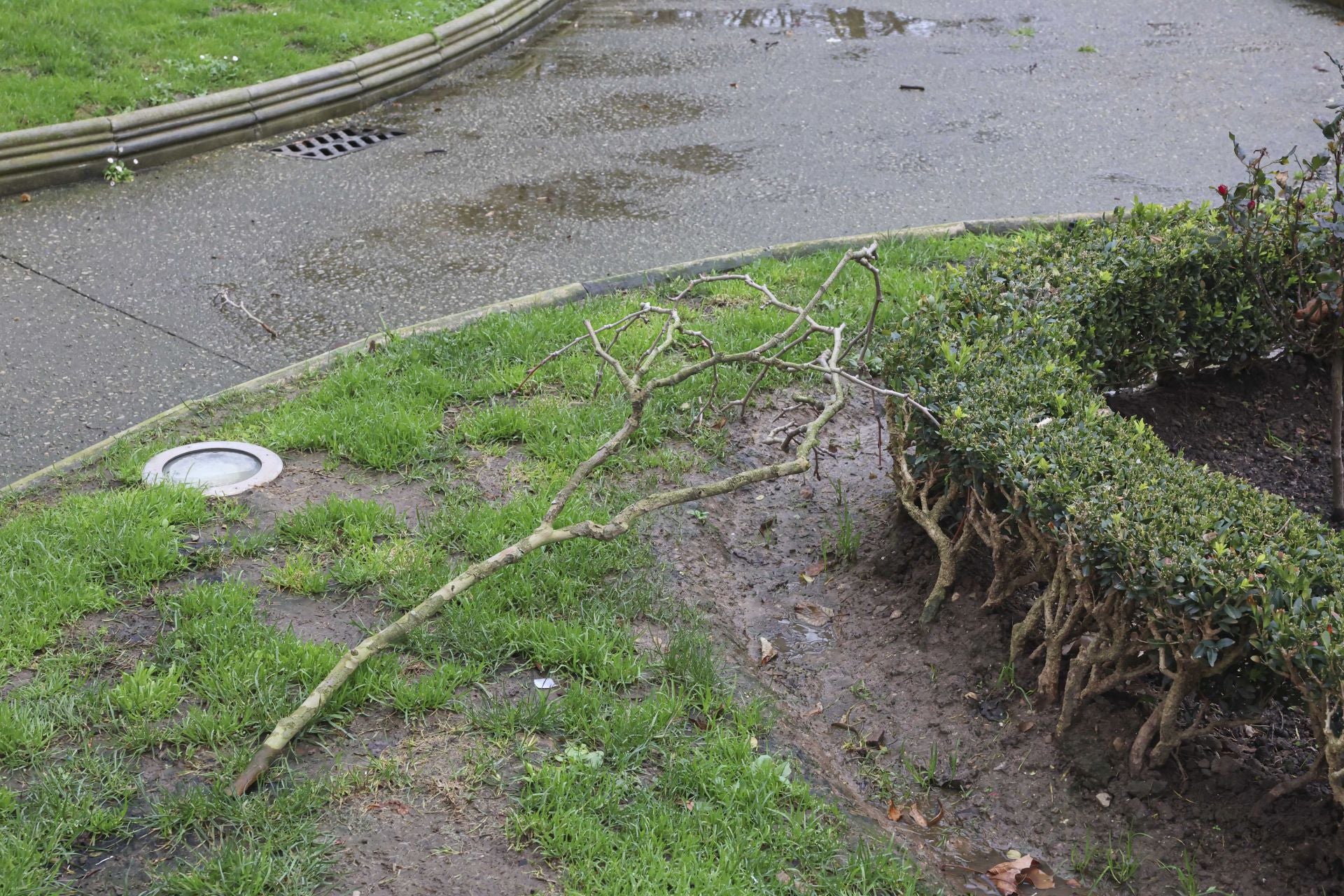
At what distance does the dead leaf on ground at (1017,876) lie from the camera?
3.15m

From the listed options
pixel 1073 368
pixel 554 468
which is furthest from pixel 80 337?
pixel 1073 368

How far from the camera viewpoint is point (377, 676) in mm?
3523

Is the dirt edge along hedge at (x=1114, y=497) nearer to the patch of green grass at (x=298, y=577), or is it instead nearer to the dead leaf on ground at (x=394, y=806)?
the dead leaf on ground at (x=394, y=806)

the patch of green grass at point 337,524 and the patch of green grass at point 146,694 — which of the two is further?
the patch of green grass at point 337,524

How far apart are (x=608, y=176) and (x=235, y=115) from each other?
2.80m

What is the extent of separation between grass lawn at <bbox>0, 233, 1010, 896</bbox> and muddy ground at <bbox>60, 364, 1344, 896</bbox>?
0.04m

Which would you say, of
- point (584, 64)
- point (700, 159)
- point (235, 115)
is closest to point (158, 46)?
point (235, 115)

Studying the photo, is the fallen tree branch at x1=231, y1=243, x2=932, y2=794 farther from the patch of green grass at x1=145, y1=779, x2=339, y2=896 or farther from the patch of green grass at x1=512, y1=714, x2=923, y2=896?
the patch of green grass at x1=512, y1=714, x2=923, y2=896

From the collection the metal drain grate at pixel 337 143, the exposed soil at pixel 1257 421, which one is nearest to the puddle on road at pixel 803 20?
the metal drain grate at pixel 337 143

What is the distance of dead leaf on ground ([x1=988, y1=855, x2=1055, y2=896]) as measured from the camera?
315cm

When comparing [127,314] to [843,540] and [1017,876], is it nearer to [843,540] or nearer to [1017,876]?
[843,540]

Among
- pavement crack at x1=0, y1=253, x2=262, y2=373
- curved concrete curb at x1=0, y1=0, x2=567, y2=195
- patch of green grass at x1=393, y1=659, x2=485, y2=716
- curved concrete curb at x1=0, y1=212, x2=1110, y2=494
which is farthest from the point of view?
curved concrete curb at x1=0, y1=0, x2=567, y2=195

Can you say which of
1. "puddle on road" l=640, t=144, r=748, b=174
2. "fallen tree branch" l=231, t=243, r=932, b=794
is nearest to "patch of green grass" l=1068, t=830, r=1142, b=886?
"fallen tree branch" l=231, t=243, r=932, b=794

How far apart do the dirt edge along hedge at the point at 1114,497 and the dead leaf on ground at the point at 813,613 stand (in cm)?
40
